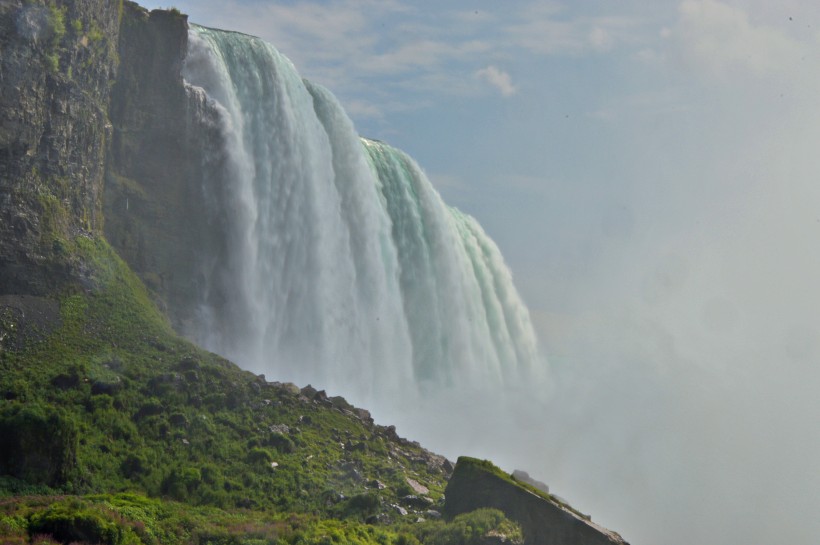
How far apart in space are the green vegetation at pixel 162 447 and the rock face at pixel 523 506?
1181 mm

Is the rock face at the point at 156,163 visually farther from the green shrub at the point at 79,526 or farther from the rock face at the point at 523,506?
the green shrub at the point at 79,526

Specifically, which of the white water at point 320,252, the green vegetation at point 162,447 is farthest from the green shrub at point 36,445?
the white water at point 320,252

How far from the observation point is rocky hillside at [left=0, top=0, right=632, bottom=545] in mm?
22031

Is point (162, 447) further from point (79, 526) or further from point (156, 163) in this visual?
point (156, 163)

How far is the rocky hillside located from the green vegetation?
56 mm

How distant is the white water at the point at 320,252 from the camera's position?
38219mm

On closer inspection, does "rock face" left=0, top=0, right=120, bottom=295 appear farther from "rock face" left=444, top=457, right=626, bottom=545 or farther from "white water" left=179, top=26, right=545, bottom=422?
"rock face" left=444, top=457, right=626, bottom=545

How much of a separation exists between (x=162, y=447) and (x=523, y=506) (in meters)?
9.71

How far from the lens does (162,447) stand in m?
25.2

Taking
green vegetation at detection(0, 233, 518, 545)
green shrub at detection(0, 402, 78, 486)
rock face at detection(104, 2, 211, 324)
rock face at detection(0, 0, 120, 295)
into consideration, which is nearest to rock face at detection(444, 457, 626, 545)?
green vegetation at detection(0, 233, 518, 545)

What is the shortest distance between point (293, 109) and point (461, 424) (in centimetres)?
1850

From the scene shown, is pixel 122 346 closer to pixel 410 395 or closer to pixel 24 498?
pixel 24 498

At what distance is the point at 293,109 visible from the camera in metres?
42.7

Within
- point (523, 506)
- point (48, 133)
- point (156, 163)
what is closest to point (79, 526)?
point (523, 506)
